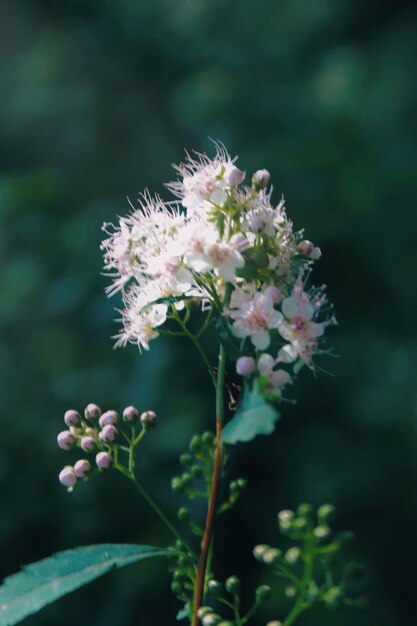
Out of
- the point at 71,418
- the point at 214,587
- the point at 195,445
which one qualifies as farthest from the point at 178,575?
the point at 71,418

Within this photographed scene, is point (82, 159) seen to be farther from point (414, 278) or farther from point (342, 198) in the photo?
point (414, 278)

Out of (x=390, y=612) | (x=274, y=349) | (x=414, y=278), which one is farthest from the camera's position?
(x=414, y=278)

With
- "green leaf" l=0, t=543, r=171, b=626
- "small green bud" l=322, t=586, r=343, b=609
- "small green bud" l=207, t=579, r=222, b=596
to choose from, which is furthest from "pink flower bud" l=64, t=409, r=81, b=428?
"small green bud" l=322, t=586, r=343, b=609

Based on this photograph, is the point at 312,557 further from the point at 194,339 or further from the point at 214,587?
the point at 194,339

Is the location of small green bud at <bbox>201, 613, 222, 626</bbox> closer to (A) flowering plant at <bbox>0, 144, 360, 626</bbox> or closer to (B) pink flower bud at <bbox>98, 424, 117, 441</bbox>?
(A) flowering plant at <bbox>0, 144, 360, 626</bbox>

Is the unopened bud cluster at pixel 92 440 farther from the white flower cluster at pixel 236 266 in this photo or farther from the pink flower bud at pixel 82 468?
the white flower cluster at pixel 236 266

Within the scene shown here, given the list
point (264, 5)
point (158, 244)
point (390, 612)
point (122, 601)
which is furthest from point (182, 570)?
point (264, 5)
